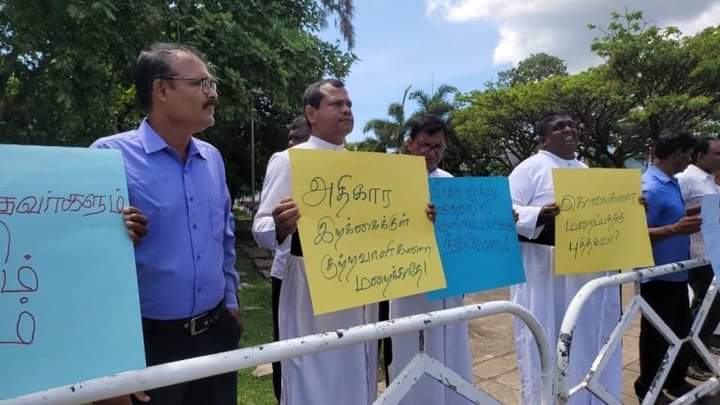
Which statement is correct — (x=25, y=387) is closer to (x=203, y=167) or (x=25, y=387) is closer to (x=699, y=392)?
(x=203, y=167)

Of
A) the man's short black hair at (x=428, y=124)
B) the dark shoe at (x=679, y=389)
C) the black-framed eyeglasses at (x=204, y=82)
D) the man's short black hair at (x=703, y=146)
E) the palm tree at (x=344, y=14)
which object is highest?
the palm tree at (x=344, y=14)

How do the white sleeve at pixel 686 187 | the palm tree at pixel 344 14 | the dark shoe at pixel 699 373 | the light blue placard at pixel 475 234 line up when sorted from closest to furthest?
the light blue placard at pixel 475 234 < the white sleeve at pixel 686 187 < the dark shoe at pixel 699 373 < the palm tree at pixel 344 14

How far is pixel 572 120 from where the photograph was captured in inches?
107

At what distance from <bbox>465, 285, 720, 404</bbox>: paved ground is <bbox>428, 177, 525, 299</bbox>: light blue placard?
1.60 meters

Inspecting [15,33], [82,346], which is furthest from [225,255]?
[15,33]

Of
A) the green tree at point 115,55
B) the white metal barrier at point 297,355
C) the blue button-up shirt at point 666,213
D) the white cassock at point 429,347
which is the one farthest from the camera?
the green tree at point 115,55

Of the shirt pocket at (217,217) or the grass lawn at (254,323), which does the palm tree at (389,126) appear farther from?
the shirt pocket at (217,217)

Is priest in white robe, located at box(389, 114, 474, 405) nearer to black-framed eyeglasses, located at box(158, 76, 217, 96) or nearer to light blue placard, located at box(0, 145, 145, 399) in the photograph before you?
black-framed eyeglasses, located at box(158, 76, 217, 96)

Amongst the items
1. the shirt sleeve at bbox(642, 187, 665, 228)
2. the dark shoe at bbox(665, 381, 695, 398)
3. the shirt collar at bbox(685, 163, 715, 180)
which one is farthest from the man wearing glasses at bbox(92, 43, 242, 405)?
the shirt collar at bbox(685, 163, 715, 180)

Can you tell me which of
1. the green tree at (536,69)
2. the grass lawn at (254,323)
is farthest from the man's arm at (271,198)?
the green tree at (536,69)

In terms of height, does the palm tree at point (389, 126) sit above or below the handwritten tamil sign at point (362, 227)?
above

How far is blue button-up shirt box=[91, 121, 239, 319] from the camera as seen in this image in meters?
1.55

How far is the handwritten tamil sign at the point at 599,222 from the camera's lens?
2311 mm

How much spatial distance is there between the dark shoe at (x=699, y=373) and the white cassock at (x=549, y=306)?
1.42m
